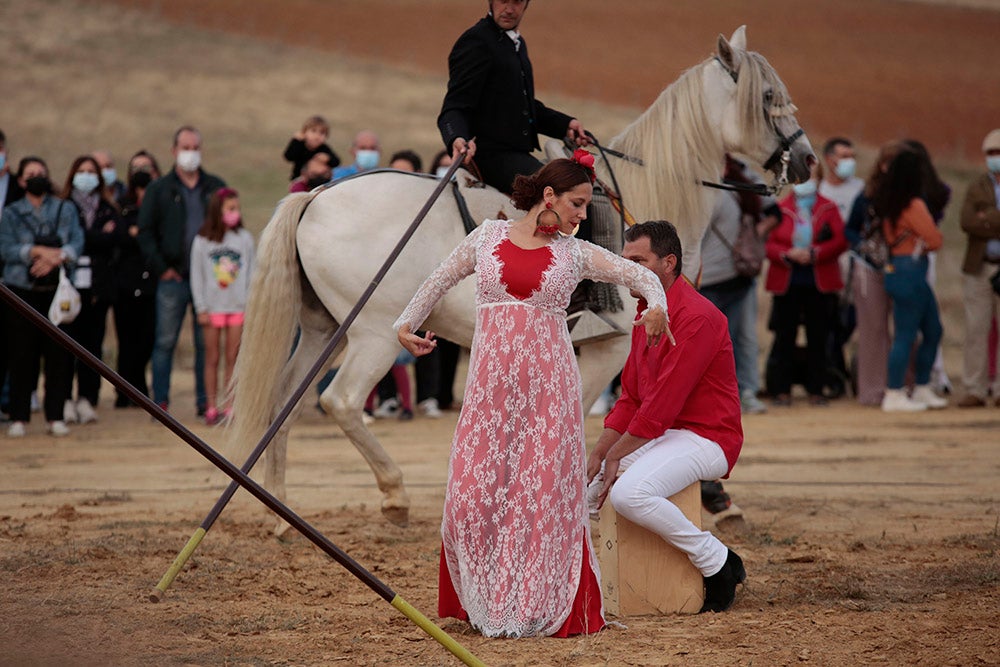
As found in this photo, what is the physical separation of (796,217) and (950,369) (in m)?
4.65

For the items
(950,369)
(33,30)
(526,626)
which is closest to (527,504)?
(526,626)

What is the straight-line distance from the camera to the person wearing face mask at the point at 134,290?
13938 mm

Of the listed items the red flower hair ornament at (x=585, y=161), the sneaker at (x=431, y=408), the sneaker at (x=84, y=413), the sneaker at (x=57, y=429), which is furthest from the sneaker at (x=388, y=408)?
the red flower hair ornament at (x=585, y=161)

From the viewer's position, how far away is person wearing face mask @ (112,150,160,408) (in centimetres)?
1394

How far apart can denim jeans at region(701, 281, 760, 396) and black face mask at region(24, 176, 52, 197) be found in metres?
6.24

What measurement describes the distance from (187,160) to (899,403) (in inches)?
289

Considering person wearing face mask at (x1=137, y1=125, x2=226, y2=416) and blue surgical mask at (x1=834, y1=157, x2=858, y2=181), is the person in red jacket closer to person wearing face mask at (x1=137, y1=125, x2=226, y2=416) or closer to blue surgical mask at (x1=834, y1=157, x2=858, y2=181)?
blue surgical mask at (x1=834, y1=157, x2=858, y2=181)

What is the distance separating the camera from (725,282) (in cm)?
1386

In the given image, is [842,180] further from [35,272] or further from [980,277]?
[35,272]

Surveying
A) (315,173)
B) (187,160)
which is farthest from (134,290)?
(315,173)

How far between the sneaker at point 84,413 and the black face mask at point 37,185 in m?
2.26

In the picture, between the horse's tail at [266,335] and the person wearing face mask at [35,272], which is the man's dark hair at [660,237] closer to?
the horse's tail at [266,335]

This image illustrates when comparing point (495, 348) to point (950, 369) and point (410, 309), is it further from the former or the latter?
point (950, 369)

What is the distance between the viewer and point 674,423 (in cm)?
636
